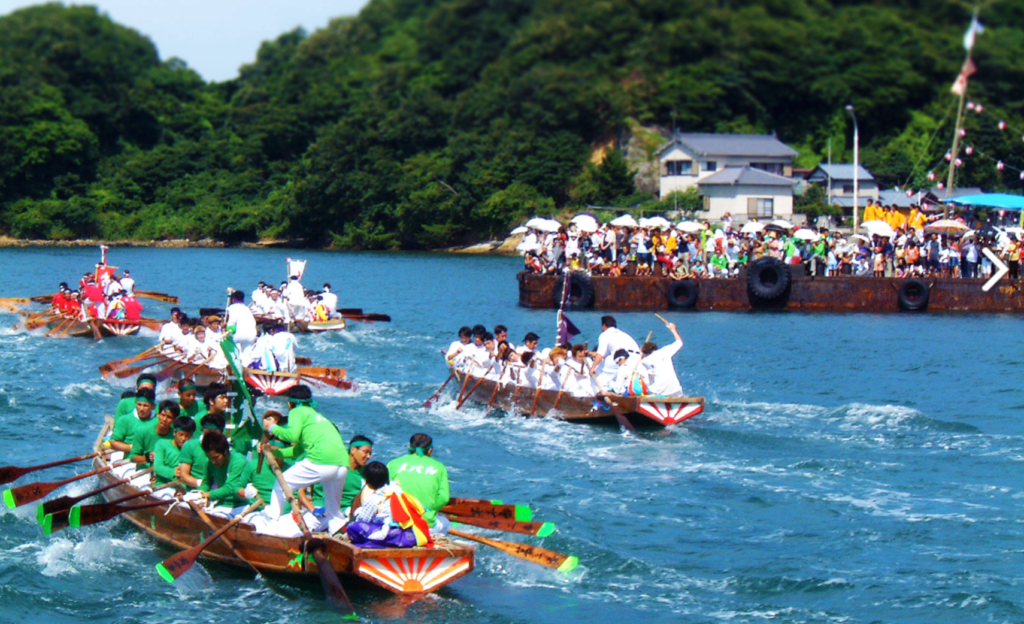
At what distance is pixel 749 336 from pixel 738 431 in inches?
565

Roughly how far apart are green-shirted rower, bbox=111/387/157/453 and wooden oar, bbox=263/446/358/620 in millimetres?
3272

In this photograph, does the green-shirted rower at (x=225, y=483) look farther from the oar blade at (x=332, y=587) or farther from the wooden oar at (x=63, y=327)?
the wooden oar at (x=63, y=327)

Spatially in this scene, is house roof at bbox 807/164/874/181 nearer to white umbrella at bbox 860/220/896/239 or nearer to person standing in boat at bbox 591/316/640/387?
white umbrella at bbox 860/220/896/239

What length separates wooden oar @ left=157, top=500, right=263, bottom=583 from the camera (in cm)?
1257

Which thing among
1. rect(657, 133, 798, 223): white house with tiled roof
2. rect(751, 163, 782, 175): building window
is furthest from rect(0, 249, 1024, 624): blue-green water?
rect(751, 163, 782, 175): building window

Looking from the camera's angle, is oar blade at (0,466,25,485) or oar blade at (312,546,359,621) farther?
oar blade at (0,466,25,485)

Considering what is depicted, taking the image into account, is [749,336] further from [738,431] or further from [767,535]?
[767,535]

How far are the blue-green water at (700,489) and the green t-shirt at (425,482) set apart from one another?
1.09 m

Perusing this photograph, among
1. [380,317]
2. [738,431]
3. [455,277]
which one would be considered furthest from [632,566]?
[455,277]

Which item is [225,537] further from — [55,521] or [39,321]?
[39,321]

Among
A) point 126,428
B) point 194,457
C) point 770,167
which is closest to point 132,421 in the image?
point 126,428

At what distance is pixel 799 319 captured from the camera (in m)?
39.8

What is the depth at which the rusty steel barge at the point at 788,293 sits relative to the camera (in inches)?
1614

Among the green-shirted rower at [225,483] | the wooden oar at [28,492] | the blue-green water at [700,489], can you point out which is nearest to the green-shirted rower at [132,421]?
the wooden oar at [28,492]
